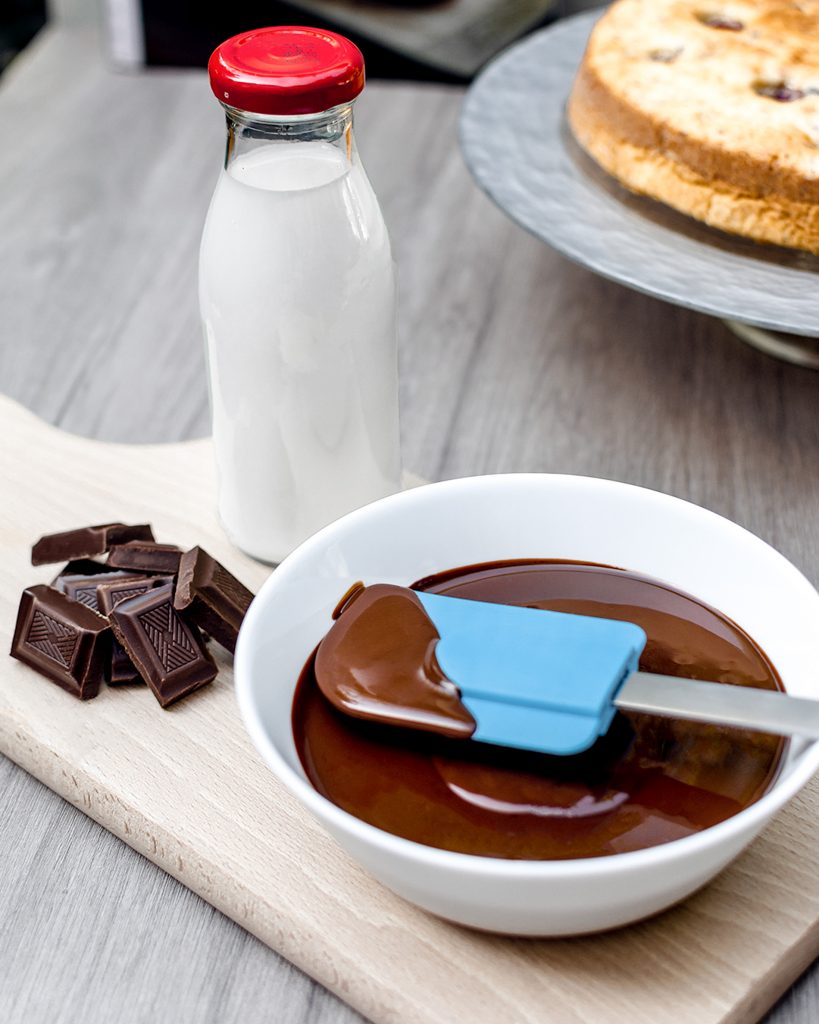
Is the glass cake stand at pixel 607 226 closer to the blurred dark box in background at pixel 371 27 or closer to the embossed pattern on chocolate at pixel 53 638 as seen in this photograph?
the blurred dark box in background at pixel 371 27

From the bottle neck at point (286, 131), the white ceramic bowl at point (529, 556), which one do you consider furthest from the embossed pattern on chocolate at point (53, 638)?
the bottle neck at point (286, 131)

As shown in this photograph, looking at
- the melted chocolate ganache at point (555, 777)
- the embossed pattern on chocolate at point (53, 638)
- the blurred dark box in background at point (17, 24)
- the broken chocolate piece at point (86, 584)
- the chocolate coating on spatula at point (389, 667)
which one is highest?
the chocolate coating on spatula at point (389, 667)

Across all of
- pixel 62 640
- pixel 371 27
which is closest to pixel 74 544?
pixel 62 640

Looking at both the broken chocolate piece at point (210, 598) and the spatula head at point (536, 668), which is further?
the broken chocolate piece at point (210, 598)

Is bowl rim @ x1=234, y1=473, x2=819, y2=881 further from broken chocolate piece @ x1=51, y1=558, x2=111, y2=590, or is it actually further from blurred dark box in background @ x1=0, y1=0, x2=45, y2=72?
blurred dark box in background @ x1=0, y1=0, x2=45, y2=72

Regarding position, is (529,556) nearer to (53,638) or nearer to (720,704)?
(720,704)

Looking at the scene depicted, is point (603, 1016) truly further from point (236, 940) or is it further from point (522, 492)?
point (522, 492)

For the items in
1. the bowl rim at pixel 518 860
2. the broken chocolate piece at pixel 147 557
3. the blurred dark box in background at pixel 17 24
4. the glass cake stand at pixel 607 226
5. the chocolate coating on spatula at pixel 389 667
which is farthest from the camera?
the blurred dark box in background at pixel 17 24
